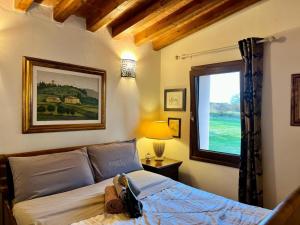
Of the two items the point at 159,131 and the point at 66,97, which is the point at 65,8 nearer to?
the point at 66,97

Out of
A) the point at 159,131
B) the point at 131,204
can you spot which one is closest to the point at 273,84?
the point at 159,131

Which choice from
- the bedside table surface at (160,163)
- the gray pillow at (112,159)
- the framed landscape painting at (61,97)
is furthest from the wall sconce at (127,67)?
the bedside table surface at (160,163)

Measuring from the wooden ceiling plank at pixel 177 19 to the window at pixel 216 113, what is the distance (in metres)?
0.65

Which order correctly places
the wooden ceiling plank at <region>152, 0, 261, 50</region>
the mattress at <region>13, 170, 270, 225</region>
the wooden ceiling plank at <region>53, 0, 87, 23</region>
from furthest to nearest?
the wooden ceiling plank at <region>152, 0, 261, 50</region>
the wooden ceiling plank at <region>53, 0, 87, 23</region>
the mattress at <region>13, 170, 270, 225</region>

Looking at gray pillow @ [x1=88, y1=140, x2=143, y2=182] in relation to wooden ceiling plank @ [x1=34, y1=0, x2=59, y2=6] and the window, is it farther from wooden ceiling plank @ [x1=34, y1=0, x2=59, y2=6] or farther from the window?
wooden ceiling plank @ [x1=34, y1=0, x2=59, y2=6]

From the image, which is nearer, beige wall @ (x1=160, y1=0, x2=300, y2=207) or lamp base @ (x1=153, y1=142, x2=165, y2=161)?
beige wall @ (x1=160, y1=0, x2=300, y2=207)

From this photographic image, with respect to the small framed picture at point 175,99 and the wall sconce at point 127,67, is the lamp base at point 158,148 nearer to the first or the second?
the small framed picture at point 175,99

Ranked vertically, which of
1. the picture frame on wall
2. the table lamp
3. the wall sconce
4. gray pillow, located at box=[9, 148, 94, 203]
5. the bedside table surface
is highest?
the wall sconce

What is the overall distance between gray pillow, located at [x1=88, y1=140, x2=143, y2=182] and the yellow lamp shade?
1.39ft

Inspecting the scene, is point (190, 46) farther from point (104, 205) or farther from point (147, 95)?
point (104, 205)

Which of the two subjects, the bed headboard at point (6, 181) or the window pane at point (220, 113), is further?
the window pane at point (220, 113)

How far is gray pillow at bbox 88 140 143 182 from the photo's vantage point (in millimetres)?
2342

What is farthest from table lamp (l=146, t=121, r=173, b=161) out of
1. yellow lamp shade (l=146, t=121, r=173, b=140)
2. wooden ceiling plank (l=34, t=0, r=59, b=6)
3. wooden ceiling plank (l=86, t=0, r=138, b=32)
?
wooden ceiling plank (l=34, t=0, r=59, b=6)

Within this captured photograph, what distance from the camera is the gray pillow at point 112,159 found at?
2342mm
